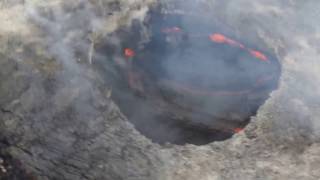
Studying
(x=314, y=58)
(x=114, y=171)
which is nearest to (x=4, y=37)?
(x=114, y=171)

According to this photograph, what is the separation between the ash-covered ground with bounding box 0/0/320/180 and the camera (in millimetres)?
3682

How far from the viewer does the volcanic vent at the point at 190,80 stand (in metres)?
4.14

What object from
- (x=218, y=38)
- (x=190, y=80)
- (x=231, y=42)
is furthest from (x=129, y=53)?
(x=231, y=42)

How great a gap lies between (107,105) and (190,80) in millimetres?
870

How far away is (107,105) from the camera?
4.12m

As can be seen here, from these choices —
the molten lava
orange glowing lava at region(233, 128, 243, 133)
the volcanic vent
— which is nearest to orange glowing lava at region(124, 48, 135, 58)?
the volcanic vent

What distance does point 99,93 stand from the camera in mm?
4199

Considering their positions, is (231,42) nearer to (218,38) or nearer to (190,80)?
(218,38)

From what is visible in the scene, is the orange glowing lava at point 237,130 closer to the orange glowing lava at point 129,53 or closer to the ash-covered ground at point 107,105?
the ash-covered ground at point 107,105

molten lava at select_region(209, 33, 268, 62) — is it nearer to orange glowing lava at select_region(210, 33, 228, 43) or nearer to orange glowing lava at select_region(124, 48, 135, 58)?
orange glowing lava at select_region(210, 33, 228, 43)

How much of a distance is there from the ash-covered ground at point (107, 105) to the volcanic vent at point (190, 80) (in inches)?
3.9

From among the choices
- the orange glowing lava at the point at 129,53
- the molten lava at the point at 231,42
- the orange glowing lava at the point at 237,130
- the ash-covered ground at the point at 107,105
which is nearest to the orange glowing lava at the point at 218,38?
the molten lava at the point at 231,42

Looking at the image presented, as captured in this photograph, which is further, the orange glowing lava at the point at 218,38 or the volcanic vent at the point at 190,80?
the orange glowing lava at the point at 218,38

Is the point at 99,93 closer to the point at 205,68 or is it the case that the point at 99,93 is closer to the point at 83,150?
the point at 83,150
